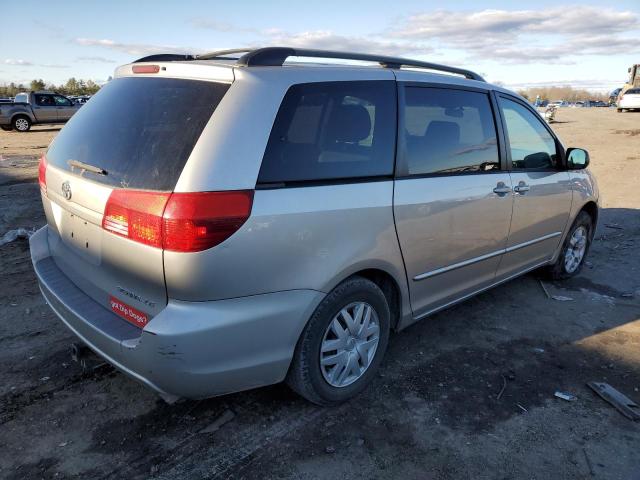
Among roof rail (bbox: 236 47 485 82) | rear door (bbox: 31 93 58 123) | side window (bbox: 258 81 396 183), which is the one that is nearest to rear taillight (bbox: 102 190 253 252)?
side window (bbox: 258 81 396 183)

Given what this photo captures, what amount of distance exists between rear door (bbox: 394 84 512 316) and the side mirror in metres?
1.11

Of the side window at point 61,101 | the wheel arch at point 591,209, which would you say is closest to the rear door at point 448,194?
the wheel arch at point 591,209

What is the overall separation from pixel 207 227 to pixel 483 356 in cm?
231

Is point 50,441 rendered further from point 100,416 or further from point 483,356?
point 483,356

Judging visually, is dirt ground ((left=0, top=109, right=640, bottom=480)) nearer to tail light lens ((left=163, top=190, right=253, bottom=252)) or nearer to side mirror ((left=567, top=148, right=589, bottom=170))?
tail light lens ((left=163, top=190, right=253, bottom=252))

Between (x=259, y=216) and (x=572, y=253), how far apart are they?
3.96 m

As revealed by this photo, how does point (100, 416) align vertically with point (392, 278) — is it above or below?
below

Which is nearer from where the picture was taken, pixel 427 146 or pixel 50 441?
pixel 50 441

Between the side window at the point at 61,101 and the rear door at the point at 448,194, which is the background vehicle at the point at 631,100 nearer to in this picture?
the side window at the point at 61,101

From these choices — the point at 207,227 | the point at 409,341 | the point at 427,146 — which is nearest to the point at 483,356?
the point at 409,341

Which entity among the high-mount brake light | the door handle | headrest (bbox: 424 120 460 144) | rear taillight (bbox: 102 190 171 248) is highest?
the high-mount brake light

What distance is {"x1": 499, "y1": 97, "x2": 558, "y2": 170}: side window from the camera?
3875 millimetres

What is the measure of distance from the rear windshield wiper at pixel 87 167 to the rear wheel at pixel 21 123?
24.3 metres

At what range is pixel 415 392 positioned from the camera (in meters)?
3.05
